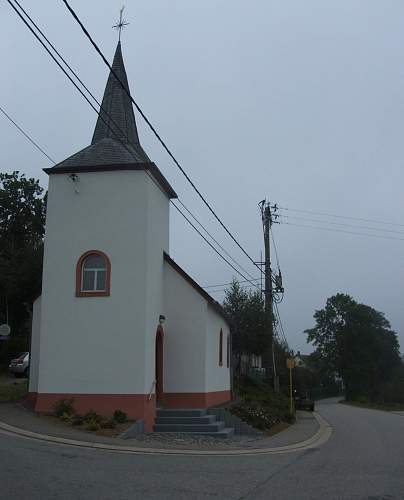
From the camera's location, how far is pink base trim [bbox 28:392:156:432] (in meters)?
18.2

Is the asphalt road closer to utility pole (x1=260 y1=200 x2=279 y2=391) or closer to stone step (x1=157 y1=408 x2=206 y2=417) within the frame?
stone step (x1=157 y1=408 x2=206 y2=417)

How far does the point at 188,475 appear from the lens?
1127 centimetres

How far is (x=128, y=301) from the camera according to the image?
19.0m

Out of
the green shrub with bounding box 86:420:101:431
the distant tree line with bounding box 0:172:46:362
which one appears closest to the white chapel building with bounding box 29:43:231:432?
the green shrub with bounding box 86:420:101:431

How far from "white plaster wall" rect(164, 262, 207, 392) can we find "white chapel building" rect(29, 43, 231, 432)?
3cm

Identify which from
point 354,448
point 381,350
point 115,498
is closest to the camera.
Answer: point 115,498

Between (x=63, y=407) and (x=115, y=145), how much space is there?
8.54 m

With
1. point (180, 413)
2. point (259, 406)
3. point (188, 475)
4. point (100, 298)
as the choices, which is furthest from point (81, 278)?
point (259, 406)

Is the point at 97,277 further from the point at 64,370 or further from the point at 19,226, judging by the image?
the point at 19,226

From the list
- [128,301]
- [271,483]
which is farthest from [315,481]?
[128,301]

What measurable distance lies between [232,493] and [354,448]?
845cm

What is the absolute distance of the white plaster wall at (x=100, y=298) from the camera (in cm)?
1867

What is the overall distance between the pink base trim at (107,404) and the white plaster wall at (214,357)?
11.8ft

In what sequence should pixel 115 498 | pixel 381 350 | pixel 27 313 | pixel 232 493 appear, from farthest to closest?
pixel 381 350 < pixel 27 313 < pixel 232 493 < pixel 115 498
